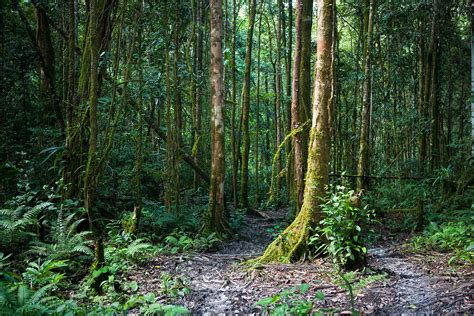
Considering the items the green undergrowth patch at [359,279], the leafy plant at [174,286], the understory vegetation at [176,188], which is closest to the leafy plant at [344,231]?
the understory vegetation at [176,188]

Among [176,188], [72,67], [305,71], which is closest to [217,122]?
A: [305,71]

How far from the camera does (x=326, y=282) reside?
4.56 metres

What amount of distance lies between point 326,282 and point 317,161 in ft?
5.62

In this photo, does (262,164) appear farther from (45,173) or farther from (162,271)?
(162,271)

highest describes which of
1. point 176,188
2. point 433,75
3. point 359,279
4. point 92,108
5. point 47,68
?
point 433,75

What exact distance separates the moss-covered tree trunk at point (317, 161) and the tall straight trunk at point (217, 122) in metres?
2.75

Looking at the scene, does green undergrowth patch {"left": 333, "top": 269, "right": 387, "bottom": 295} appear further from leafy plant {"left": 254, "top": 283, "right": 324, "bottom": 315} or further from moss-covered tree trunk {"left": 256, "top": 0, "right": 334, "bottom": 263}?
moss-covered tree trunk {"left": 256, "top": 0, "right": 334, "bottom": 263}

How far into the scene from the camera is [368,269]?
4.84 m

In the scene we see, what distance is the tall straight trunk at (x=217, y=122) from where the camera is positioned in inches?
320

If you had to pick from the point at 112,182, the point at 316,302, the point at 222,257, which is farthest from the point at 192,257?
the point at 112,182

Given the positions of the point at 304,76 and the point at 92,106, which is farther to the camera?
the point at 304,76

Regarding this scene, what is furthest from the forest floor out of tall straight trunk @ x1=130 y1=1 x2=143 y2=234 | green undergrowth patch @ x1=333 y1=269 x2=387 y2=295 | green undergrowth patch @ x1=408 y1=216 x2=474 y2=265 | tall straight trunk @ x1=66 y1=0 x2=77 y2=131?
tall straight trunk @ x1=66 y1=0 x2=77 y2=131

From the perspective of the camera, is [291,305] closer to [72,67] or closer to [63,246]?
A: [63,246]

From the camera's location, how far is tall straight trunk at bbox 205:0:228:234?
8.14 metres
